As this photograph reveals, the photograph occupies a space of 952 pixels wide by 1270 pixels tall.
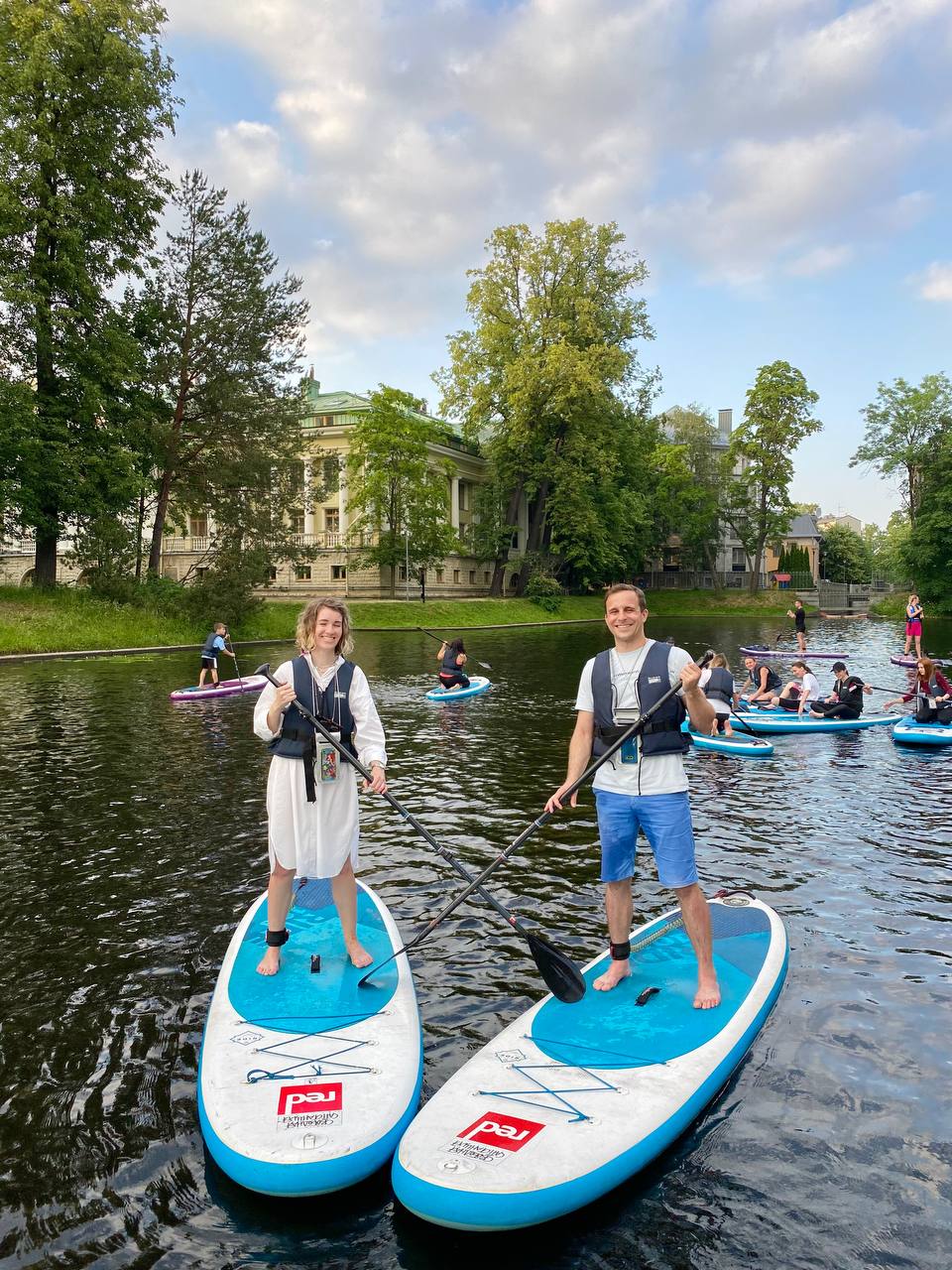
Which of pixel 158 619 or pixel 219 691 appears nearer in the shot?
pixel 219 691

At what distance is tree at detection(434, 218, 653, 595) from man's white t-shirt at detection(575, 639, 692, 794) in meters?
53.6

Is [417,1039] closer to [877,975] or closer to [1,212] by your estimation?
[877,975]

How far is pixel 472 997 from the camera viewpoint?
593 centimetres

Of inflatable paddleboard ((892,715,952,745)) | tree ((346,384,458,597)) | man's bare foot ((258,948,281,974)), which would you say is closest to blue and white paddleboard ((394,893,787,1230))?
man's bare foot ((258,948,281,974))

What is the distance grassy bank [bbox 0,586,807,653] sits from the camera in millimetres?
32125

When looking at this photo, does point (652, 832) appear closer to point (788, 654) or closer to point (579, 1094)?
point (579, 1094)

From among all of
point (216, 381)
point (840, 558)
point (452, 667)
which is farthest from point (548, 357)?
point (840, 558)

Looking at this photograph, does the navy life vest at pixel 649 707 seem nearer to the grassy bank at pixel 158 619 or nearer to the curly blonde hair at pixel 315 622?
the curly blonde hair at pixel 315 622

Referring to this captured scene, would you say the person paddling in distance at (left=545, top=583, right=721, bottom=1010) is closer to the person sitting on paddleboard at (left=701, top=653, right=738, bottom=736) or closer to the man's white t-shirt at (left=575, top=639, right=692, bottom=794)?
the man's white t-shirt at (left=575, top=639, right=692, bottom=794)

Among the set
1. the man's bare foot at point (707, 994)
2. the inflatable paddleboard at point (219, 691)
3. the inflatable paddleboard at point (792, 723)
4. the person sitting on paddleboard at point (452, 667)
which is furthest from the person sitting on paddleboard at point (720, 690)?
the inflatable paddleboard at point (219, 691)

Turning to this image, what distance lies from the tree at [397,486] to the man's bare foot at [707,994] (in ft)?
163

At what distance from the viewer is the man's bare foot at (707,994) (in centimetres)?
519

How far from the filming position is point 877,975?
6293mm

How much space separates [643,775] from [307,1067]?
254 centimetres
